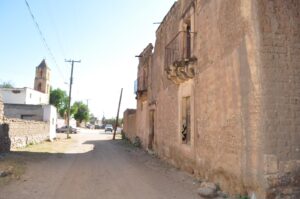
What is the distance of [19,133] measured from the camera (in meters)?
18.7

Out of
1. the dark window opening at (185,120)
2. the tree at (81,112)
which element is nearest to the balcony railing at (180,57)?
the dark window opening at (185,120)

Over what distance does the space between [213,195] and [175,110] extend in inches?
207

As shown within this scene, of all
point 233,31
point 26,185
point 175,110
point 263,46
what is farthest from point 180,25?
point 26,185

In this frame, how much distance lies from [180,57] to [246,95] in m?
5.36

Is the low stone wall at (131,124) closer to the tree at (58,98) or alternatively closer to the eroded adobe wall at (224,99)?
the eroded adobe wall at (224,99)

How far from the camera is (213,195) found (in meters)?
7.35

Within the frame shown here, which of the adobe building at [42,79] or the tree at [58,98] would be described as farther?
the tree at [58,98]

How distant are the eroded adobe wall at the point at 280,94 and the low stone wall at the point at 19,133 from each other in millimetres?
12570

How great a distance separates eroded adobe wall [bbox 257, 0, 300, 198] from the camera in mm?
6121

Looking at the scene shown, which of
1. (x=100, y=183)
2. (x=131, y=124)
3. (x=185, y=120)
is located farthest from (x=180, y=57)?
(x=131, y=124)

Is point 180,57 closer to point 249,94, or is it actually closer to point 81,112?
point 249,94

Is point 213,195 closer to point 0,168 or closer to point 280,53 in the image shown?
point 280,53

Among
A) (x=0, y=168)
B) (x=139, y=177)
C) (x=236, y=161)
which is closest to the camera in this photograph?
(x=236, y=161)

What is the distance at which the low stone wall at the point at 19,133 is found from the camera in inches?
622
